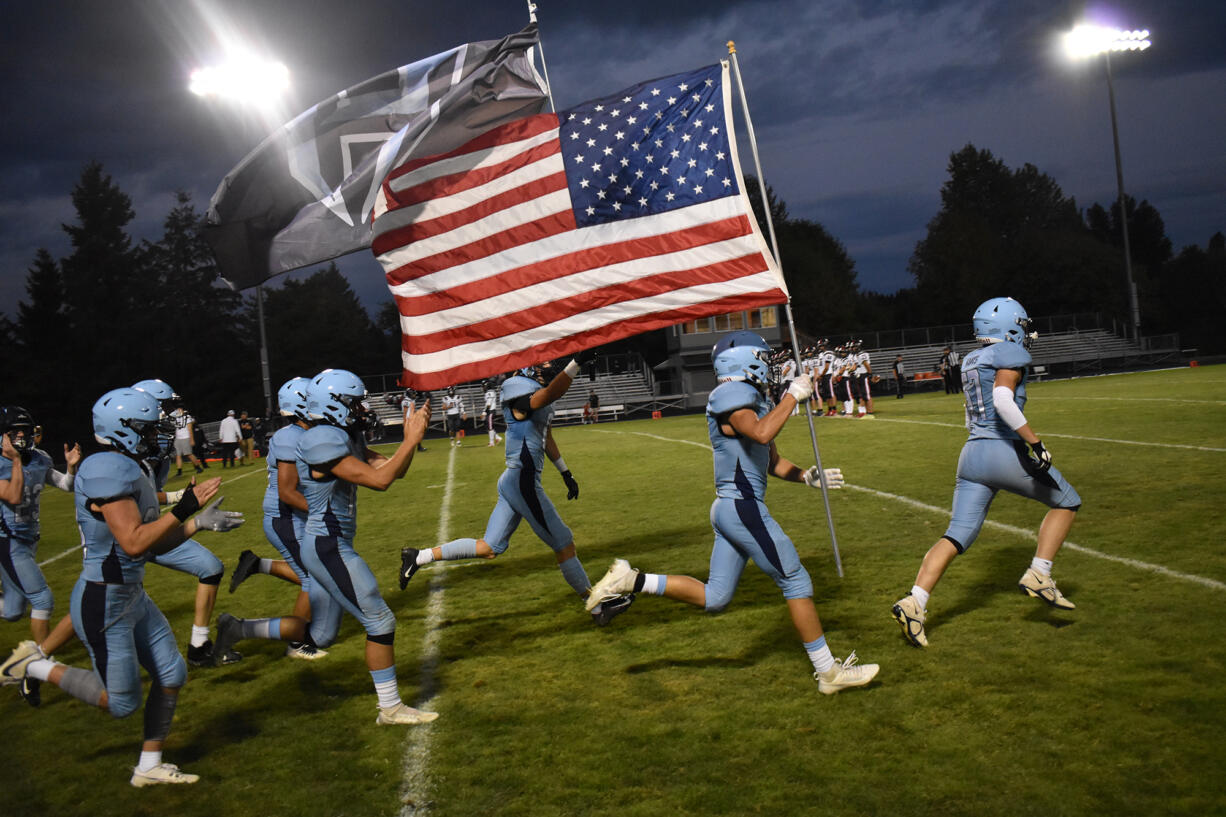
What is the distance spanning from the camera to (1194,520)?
28.0 feet

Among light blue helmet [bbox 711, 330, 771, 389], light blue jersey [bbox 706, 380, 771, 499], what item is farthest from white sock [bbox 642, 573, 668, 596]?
light blue helmet [bbox 711, 330, 771, 389]

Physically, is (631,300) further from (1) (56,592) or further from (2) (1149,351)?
(2) (1149,351)

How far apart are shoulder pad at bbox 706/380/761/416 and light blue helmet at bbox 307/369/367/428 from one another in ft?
6.94

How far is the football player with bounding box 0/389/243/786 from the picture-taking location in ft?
14.9

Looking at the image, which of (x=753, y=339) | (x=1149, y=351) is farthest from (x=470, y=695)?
(x=1149, y=351)

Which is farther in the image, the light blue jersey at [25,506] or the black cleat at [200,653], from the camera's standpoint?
the light blue jersey at [25,506]

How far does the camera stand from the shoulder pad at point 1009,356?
5.98 meters

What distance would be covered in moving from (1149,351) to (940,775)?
49.2 metres

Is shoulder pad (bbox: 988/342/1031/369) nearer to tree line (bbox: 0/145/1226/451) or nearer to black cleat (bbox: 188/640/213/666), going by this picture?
black cleat (bbox: 188/640/213/666)

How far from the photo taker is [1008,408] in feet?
19.1

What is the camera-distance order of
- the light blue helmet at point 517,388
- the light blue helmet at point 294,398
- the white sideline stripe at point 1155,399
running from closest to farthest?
the light blue helmet at point 294,398
the light blue helmet at point 517,388
the white sideline stripe at point 1155,399

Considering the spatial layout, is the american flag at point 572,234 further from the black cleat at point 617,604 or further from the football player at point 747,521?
the black cleat at point 617,604

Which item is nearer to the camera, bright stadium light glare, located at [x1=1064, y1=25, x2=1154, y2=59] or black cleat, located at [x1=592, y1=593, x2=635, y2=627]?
black cleat, located at [x1=592, y1=593, x2=635, y2=627]

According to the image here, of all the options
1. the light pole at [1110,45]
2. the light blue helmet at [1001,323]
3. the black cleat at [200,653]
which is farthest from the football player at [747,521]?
the light pole at [1110,45]
